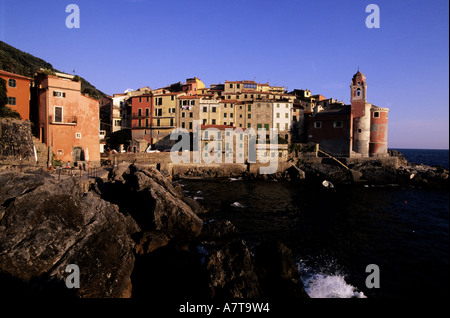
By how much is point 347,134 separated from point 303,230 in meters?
39.1

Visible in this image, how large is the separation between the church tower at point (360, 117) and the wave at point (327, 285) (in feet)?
149

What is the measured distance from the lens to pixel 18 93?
30750 millimetres

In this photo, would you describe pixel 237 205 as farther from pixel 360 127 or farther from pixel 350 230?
pixel 360 127

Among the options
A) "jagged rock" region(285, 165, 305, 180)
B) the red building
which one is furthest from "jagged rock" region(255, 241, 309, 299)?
the red building

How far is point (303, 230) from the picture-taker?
21.3 metres

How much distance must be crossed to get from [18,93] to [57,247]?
29019mm

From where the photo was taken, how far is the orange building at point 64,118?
103 feet

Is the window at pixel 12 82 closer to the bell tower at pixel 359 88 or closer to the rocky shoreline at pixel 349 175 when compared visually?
the rocky shoreline at pixel 349 175

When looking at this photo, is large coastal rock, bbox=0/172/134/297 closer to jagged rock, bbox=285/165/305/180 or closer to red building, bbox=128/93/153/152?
jagged rock, bbox=285/165/305/180

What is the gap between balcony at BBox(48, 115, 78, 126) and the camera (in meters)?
31.4

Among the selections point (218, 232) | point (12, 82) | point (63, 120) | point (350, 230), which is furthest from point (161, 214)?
point (12, 82)

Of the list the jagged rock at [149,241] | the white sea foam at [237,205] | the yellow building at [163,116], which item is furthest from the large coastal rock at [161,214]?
the yellow building at [163,116]

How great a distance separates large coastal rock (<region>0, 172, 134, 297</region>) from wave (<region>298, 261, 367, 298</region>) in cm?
907
